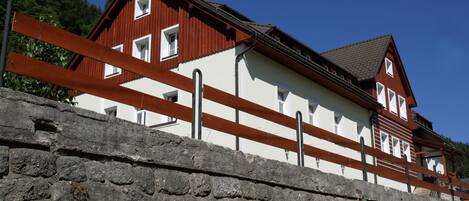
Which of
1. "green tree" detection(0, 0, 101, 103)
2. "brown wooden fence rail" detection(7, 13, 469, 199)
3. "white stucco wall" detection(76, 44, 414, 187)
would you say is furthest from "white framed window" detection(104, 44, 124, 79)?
"brown wooden fence rail" detection(7, 13, 469, 199)

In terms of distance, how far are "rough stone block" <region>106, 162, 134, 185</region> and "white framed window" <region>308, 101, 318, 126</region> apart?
17.0 metres

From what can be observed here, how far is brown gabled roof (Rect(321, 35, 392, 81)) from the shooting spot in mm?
27672

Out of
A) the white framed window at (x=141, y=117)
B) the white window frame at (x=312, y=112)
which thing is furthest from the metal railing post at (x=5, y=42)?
the white window frame at (x=312, y=112)

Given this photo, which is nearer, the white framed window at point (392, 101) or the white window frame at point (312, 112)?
the white window frame at point (312, 112)

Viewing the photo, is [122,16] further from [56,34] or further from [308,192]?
[56,34]

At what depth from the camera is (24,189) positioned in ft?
12.6

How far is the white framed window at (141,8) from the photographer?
73.8 ft

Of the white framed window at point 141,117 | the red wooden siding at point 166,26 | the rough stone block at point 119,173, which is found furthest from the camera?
the white framed window at point 141,117

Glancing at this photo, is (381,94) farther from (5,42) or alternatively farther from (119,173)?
(5,42)

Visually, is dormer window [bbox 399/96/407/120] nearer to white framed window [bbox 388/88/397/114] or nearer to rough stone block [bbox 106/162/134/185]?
white framed window [bbox 388/88/397/114]

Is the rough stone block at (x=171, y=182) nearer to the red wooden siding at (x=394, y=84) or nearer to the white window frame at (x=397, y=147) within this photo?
the red wooden siding at (x=394, y=84)

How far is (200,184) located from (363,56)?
82.4 feet

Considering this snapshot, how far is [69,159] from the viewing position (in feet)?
13.8

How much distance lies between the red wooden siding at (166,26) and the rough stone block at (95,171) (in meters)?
14.0
